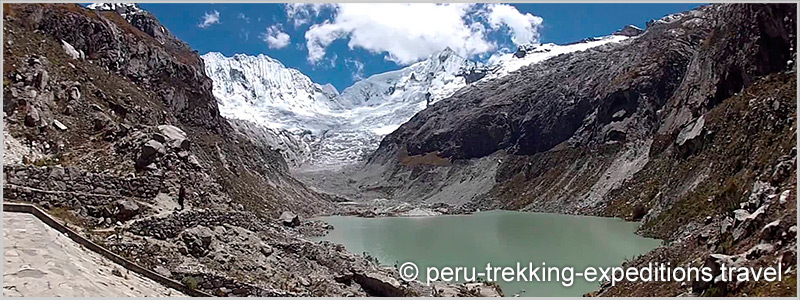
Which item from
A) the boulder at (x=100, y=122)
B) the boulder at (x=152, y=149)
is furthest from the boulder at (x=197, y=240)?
the boulder at (x=100, y=122)

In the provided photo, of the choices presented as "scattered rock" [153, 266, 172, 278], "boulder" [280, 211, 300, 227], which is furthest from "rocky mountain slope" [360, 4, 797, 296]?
"boulder" [280, 211, 300, 227]

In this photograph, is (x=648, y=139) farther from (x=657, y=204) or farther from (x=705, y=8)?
(x=705, y=8)

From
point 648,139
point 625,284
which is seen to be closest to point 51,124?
point 625,284

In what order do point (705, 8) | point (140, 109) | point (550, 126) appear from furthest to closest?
point (550, 126), point (705, 8), point (140, 109)

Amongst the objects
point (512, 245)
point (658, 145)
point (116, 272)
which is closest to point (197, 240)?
point (116, 272)

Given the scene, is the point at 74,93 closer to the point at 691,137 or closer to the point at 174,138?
the point at 174,138

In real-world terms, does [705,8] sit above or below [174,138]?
above
